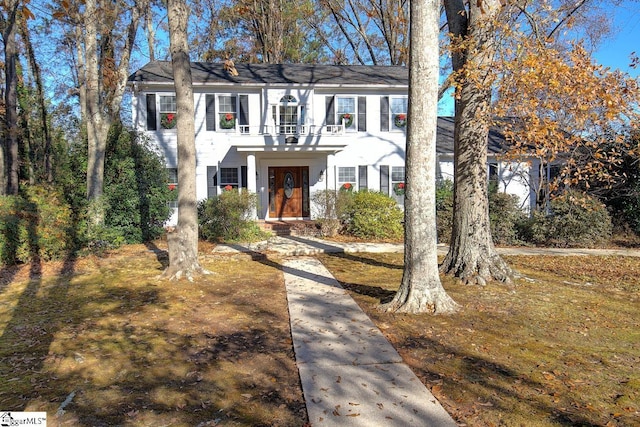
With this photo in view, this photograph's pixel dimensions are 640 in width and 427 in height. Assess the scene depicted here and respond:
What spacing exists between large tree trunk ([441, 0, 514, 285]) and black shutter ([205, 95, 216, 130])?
11.5m

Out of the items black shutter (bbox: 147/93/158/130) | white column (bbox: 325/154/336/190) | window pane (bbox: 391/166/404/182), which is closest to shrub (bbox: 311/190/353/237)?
white column (bbox: 325/154/336/190)

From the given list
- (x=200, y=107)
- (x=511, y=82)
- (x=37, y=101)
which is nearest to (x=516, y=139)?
(x=511, y=82)

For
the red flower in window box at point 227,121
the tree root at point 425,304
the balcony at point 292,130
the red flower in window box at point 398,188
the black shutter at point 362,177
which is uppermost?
the red flower in window box at point 227,121

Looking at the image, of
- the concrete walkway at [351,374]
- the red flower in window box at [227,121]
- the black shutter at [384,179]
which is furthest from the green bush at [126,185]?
the black shutter at [384,179]

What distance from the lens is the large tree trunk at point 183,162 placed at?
8305mm

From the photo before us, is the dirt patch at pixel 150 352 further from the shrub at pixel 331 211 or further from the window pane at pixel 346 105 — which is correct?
the window pane at pixel 346 105

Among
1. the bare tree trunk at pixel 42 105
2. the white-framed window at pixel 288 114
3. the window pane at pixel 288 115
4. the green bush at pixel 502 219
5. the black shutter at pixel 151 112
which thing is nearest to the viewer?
the green bush at pixel 502 219

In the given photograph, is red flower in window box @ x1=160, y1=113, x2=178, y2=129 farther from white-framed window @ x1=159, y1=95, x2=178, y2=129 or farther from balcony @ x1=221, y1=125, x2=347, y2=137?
balcony @ x1=221, y1=125, x2=347, y2=137

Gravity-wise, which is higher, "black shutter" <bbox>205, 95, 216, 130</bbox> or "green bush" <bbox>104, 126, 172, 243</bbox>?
"black shutter" <bbox>205, 95, 216, 130</bbox>

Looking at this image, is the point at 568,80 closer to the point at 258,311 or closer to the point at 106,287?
Answer: the point at 258,311

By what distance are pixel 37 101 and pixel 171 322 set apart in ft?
68.1

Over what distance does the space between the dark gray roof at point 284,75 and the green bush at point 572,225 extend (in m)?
7.48

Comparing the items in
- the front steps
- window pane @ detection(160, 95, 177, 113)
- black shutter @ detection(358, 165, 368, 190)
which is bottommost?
the front steps

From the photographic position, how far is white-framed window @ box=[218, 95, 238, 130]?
57.5 ft
